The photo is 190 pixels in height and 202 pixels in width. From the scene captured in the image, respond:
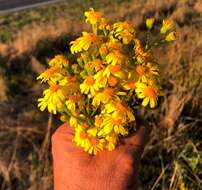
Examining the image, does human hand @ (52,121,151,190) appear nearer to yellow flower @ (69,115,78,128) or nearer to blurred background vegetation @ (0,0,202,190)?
yellow flower @ (69,115,78,128)

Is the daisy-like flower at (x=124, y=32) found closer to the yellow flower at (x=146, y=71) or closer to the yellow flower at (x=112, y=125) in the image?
the yellow flower at (x=146, y=71)

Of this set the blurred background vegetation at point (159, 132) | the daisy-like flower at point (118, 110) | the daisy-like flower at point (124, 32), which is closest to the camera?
the daisy-like flower at point (118, 110)

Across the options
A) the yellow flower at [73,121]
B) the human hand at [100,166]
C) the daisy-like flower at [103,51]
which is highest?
the daisy-like flower at [103,51]

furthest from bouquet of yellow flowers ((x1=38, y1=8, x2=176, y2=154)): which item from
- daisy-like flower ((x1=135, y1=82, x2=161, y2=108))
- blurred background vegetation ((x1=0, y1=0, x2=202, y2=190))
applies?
blurred background vegetation ((x1=0, y1=0, x2=202, y2=190))

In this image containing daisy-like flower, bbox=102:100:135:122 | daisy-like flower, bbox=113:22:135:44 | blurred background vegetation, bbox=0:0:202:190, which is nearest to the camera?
daisy-like flower, bbox=102:100:135:122

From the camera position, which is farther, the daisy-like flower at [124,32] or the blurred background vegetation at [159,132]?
the blurred background vegetation at [159,132]

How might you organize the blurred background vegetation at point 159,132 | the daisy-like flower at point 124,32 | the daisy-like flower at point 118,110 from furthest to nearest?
the blurred background vegetation at point 159,132 < the daisy-like flower at point 124,32 < the daisy-like flower at point 118,110

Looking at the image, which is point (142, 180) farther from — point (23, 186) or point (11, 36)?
point (11, 36)

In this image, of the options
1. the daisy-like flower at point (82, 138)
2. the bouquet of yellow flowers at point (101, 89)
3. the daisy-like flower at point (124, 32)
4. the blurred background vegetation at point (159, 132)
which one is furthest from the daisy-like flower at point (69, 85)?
the blurred background vegetation at point (159, 132)

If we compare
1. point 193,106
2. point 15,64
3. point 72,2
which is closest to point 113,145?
point 193,106
